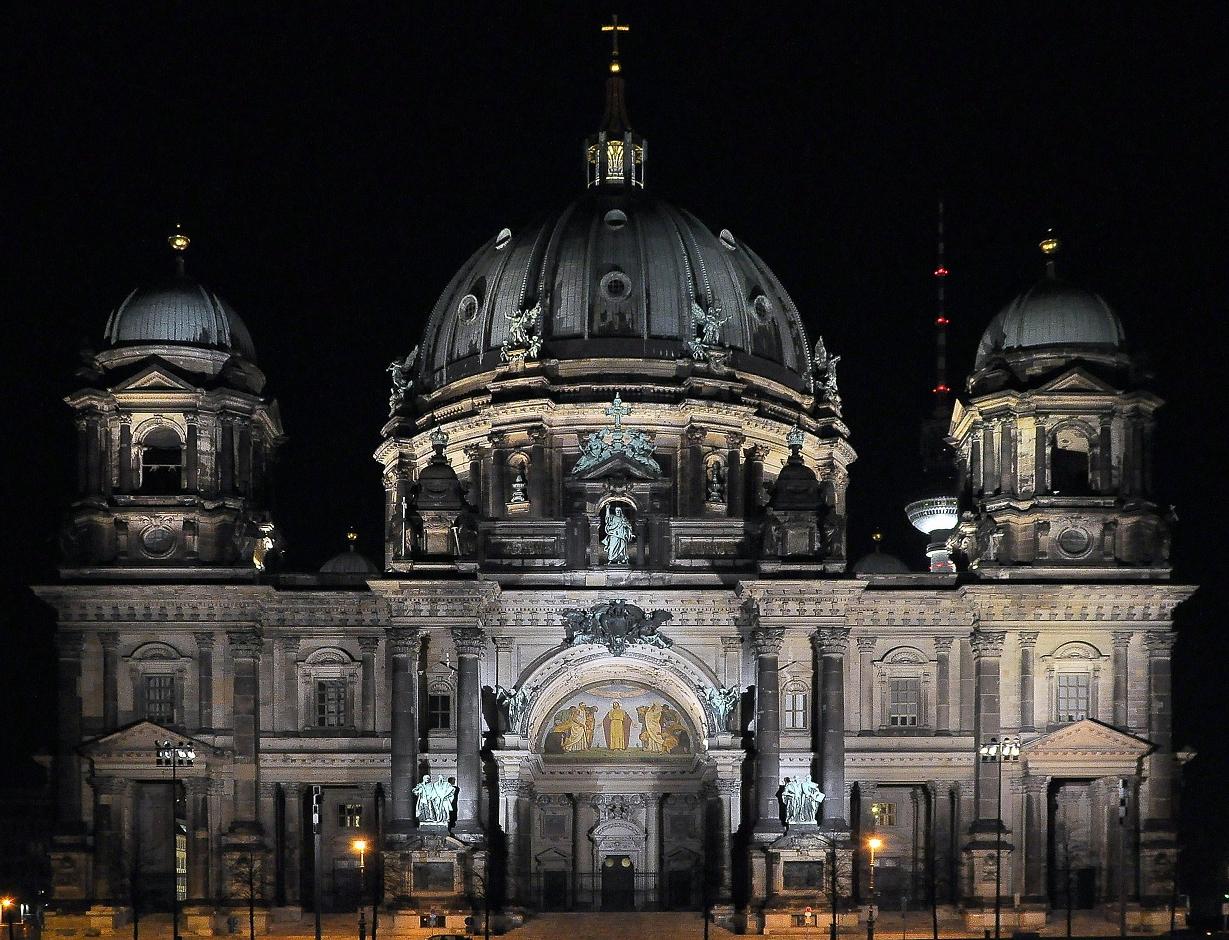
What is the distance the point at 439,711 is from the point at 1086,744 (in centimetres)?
2323

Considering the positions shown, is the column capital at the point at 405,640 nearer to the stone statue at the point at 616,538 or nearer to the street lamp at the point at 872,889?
the stone statue at the point at 616,538

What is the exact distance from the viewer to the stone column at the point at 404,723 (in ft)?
318

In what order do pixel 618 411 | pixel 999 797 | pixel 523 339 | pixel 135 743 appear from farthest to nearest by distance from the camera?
1. pixel 523 339
2. pixel 618 411
3. pixel 135 743
4. pixel 999 797

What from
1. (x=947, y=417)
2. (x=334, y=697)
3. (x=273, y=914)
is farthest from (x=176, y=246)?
(x=947, y=417)

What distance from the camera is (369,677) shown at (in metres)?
101

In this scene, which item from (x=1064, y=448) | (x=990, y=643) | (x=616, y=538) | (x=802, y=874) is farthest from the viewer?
(x=1064, y=448)

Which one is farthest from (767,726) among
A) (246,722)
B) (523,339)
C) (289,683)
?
(523,339)

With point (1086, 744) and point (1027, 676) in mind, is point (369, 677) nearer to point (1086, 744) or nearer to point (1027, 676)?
point (1027, 676)

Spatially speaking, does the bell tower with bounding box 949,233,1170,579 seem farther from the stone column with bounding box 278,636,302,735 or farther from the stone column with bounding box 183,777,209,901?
the stone column with bounding box 183,777,209,901

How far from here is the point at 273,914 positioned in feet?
320

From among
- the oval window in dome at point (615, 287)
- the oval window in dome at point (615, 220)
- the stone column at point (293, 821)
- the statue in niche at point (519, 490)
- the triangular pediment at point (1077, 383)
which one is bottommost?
the stone column at point (293, 821)

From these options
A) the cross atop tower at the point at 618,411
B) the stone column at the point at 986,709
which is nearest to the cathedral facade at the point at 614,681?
the stone column at the point at 986,709

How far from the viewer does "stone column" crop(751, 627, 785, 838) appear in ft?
317

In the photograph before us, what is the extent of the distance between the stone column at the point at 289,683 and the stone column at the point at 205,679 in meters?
2.65
